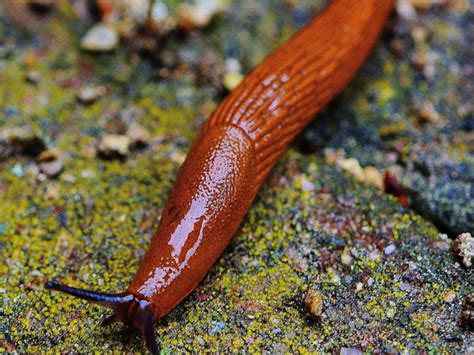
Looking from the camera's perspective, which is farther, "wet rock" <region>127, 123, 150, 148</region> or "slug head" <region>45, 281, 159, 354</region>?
"wet rock" <region>127, 123, 150, 148</region>

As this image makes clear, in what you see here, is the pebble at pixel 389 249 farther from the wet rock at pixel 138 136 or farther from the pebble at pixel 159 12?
the pebble at pixel 159 12

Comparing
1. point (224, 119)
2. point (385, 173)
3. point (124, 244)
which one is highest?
point (224, 119)

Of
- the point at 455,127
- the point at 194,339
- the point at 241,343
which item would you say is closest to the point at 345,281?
the point at 241,343

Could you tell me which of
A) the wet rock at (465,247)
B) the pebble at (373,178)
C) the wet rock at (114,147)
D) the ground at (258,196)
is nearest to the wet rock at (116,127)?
the ground at (258,196)

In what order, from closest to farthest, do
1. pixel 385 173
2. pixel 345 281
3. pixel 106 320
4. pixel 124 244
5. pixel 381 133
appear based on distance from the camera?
1. pixel 106 320
2. pixel 345 281
3. pixel 124 244
4. pixel 385 173
5. pixel 381 133

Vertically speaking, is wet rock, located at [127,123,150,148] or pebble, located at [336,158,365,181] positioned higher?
pebble, located at [336,158,365,181]

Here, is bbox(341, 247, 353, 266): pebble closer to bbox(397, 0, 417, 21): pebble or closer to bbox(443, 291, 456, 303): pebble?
bbox(443, 291, 456, 303): pebble

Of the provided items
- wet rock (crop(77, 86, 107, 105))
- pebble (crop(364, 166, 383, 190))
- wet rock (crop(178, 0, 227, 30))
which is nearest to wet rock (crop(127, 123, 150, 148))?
wet rock (crop(77, 86, 107, 105))

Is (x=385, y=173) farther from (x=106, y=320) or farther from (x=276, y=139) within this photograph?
(x=106, y=320)
